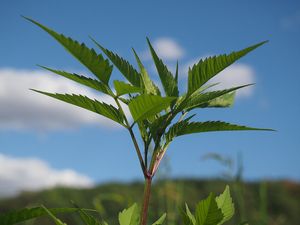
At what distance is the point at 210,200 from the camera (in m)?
0.65

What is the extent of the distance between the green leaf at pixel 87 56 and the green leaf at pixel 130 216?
0.82ft

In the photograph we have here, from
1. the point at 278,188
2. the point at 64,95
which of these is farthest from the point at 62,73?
the point at 278,188

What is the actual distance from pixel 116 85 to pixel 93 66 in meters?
0.04

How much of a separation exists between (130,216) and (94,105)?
0.24 m

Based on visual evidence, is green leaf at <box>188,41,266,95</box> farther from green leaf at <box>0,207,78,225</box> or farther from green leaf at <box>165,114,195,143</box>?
green leaf at <box>0,207,78,225</box>

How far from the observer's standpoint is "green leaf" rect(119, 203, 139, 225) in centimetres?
77

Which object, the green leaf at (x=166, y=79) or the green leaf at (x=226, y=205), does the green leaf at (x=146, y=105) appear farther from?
the green leaf at (x=226, y=205)

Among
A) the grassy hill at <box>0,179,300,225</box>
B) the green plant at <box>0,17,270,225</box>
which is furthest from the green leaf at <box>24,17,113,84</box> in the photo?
the grassy hill at <box>0,179,300,225</box>

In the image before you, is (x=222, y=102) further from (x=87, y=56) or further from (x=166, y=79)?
(x=87, y=56)

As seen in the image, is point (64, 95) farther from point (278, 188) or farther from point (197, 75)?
point (278, 188)

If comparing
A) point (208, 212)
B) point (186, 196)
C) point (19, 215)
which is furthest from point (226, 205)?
point (186, 196)

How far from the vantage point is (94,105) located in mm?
657

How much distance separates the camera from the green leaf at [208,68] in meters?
0.64

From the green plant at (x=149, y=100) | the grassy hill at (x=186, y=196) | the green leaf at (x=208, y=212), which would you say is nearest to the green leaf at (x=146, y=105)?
the green plant at (x=149, y=100)
